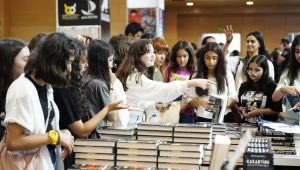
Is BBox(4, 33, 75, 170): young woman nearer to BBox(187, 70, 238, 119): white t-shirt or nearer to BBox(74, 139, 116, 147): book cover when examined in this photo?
BBox(74, 139, 116, 147): book cover

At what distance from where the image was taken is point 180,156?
2008 mm

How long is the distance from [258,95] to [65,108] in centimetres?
196

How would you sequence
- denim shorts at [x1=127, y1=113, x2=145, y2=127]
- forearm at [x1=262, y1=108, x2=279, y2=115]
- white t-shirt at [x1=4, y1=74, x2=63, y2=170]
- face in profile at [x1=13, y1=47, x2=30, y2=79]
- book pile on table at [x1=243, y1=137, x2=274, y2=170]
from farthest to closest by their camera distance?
forearm at [x1=262, y1=108, x2=279, y2=115]
denim shorts at [x1=127, y1=113, x2=145, y2=127]
face in profile at [x1=13, y1=47, x2=30, y2=79]
book pile on table at [x1=243, y1=137, x2=274, y2=170]
white t-shirt at [x1=4, y1=74, x2=63, y2=170]

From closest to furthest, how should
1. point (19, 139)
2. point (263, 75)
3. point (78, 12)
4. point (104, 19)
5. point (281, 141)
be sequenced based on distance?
point (19, 139) → point (281, 141) → point (263, 75) → point (78, 12) → point (104, 19)

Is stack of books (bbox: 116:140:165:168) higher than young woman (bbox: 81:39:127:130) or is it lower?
lower

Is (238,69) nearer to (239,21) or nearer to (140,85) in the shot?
(140,85)

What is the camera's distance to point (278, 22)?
1327 cm

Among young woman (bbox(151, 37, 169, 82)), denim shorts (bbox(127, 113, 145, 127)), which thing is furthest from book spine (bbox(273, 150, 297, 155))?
young woman (bbox(151, 37, 169, 82))

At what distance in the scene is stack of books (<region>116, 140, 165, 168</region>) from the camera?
2.04 meters

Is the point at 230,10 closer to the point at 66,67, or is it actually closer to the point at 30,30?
the point at 30,30

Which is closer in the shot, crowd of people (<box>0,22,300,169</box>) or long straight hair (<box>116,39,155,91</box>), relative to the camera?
crowd of people (<box>0,22,300,169</box>)

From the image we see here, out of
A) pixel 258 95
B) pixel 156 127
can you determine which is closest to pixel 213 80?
pixel 258 95

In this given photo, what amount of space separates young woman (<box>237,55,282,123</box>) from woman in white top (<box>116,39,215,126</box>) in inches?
34.8

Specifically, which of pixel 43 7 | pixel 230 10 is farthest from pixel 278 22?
pixel 43 7
